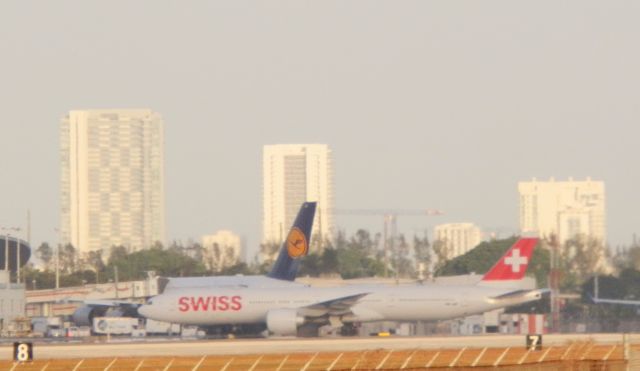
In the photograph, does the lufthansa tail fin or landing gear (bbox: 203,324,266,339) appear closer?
landing gear (bbox: 203,324,266,339)

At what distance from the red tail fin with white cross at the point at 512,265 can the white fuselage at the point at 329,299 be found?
7.54 feet

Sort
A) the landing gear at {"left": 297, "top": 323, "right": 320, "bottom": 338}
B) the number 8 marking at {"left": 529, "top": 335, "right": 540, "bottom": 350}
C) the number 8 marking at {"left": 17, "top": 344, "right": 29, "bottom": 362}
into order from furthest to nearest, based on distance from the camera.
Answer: the landing gear at {"left": 297, "top": 323, "right": 320, "bottom": 338}, the number 8 marking at {"left": 529, "top": 335, "right": 540, "bottom": 350}, the number 8 marking at {"left": 17, "top": 344, "right": 29, "bottom": 362}

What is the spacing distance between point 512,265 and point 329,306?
11.2 meters

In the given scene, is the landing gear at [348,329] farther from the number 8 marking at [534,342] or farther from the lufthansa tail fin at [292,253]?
the number 8 marking at [534,342]

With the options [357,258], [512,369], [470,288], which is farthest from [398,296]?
[357,258]

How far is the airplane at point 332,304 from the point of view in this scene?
98125 mm

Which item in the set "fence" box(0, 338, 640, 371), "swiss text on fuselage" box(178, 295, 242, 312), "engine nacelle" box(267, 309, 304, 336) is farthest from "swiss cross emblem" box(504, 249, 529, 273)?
"fence" box(0, 338, 640, 371)

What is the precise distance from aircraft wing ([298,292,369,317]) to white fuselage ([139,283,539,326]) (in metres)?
0.29

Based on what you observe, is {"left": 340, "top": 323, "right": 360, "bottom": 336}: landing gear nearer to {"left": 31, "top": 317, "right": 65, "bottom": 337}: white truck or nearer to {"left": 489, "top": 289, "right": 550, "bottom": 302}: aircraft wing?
{"left": 489, "top": 289, "right": 550, "bottom": 302}: aircraft wing

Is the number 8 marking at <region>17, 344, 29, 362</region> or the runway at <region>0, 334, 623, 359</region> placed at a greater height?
the number 8 marking at <region>17, 344, 29, 362</region>

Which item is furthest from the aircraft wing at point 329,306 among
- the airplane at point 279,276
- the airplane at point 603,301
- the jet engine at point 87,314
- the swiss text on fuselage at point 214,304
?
the airplane at point 603,301

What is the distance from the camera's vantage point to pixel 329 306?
9831 cm

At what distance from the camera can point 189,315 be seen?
98250mm

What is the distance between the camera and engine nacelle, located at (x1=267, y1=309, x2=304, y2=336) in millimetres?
96000
